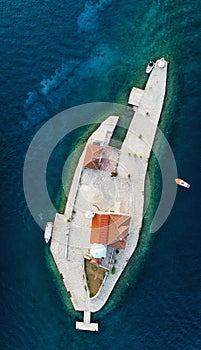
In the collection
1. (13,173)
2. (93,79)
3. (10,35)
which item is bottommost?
(13,173)

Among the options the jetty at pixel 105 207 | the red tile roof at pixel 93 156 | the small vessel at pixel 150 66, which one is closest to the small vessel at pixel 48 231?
the jetty at pixel 105 207

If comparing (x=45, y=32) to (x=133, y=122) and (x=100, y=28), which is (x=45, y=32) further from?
(x=133, y=122)

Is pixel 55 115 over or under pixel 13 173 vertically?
over

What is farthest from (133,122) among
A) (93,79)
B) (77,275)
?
(77,275)

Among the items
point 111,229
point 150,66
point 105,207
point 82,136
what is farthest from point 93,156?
point 150,66

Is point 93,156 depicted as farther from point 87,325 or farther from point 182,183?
point 87,325

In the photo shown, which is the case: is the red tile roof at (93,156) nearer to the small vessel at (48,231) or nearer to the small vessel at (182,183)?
the small vessel at (48,231)

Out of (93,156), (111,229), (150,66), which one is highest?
(150,66)
